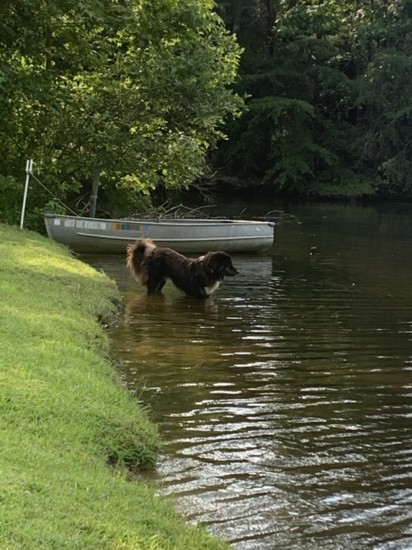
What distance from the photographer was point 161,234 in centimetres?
1902

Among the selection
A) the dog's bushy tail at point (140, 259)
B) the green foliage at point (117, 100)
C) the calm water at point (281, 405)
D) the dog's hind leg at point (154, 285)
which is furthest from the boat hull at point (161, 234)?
the dog's hind leg at point (154, 285)

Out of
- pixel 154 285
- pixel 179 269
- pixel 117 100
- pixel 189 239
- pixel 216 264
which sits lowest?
pixel 154 285

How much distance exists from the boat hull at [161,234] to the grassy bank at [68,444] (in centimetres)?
944

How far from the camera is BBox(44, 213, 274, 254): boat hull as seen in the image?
18.0 m

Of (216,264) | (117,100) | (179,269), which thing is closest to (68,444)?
(216,264)

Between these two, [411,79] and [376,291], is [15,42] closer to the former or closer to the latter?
[376,291]

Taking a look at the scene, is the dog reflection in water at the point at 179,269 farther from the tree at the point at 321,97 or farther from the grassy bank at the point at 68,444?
the tree at the point at 321,97

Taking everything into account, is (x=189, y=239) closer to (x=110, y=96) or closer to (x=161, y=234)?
(x=161, y=234)

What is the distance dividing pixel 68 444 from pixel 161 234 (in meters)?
14.4

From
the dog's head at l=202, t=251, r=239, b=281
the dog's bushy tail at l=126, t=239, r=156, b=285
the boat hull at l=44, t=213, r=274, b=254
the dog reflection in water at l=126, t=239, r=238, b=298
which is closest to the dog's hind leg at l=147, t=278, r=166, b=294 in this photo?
the dog reflection in water at l=126, t=239, r=238, b=298

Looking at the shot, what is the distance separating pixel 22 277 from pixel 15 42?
8.10 m

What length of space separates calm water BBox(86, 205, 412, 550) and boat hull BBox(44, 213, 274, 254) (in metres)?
3.75

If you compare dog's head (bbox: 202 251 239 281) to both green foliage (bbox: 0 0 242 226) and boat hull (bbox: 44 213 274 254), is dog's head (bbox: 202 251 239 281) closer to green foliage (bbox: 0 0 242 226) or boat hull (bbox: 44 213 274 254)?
boat hull (bbox: 44 213 274 254)

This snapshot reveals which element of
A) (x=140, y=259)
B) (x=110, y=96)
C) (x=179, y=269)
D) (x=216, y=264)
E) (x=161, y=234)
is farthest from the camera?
(x=161, y=234)
